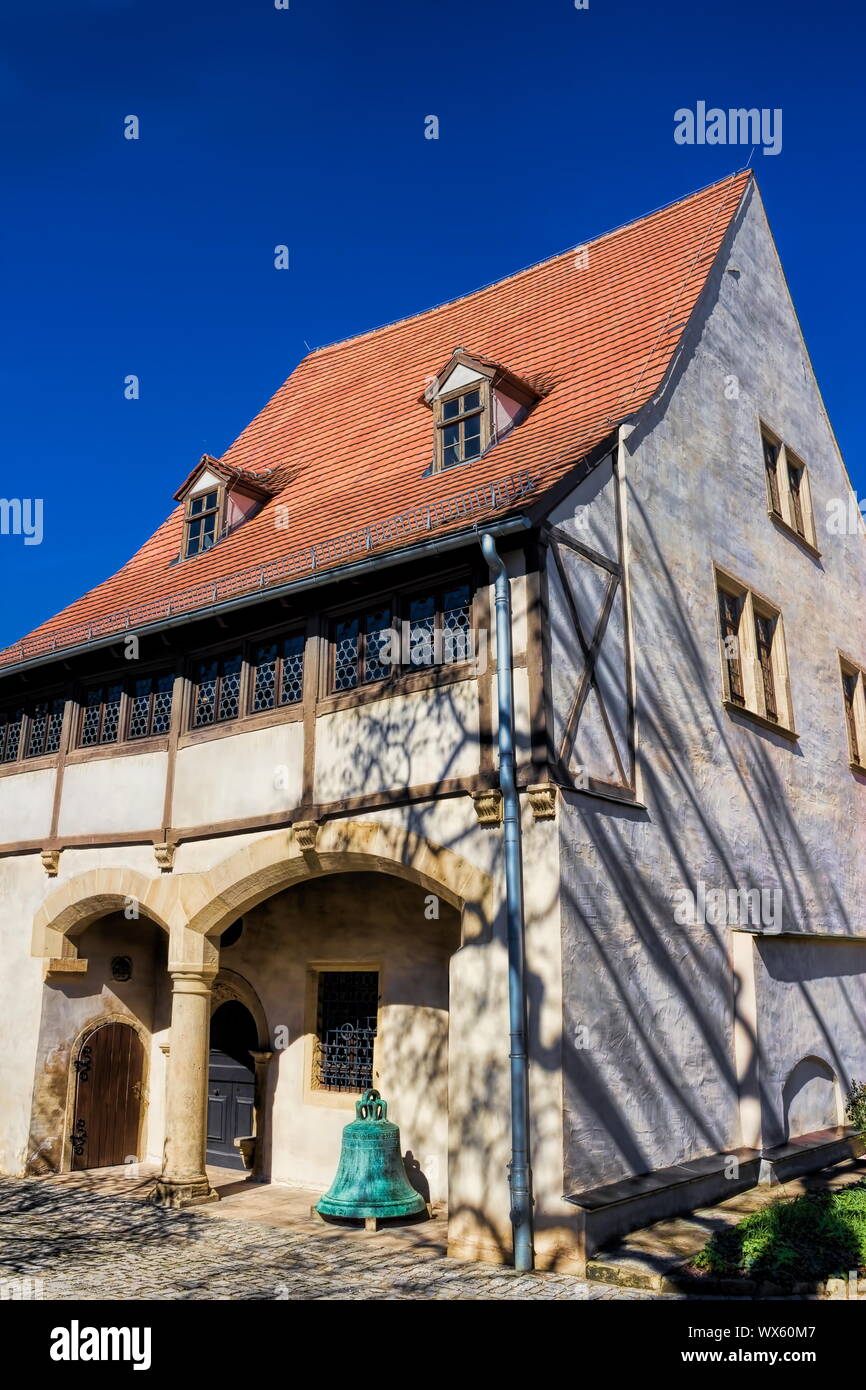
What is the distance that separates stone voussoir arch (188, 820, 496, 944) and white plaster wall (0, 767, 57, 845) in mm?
3046

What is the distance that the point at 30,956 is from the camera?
12.8 meters

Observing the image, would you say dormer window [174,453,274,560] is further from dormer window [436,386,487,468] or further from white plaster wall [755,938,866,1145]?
white plaster wall [755,938,866,1145]

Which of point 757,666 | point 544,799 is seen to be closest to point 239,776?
point 544,799

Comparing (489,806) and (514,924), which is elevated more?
(489,806)

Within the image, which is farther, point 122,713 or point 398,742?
point 122,713

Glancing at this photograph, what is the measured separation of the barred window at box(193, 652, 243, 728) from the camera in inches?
452

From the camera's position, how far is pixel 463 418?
12070mm

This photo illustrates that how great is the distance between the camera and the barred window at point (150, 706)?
39.7 ft

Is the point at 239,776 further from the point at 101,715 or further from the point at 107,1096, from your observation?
the point at 107,1096

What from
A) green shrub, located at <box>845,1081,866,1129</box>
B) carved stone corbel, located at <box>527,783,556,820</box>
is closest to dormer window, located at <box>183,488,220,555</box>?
carved stone corbel, located at <box>527,783,556,820</box>

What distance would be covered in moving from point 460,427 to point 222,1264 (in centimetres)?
827

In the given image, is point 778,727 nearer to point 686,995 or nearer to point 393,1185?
point 686,995

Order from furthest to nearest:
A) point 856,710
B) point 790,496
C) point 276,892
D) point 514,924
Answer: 1. point 856,710
2. point 790,496
3. point 276,892
4. point 514,924
